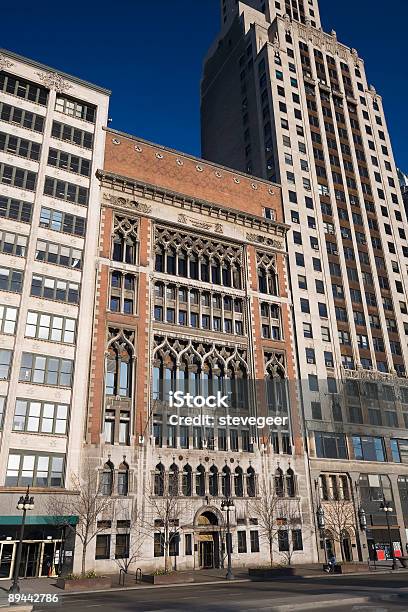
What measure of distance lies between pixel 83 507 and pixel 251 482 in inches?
668

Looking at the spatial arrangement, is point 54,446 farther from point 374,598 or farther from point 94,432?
point 374,598

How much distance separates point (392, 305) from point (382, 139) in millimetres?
30741

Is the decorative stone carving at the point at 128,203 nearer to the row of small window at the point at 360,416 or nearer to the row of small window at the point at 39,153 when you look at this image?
the row of small window at the point at 39,153

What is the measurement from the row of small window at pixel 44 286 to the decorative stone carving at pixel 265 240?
23.0 metres

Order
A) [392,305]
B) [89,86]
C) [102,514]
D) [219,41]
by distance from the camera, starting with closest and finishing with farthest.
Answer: [102,514], [89,86], [392,305], [219,41]

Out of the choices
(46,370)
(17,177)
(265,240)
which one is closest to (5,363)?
(46,370)

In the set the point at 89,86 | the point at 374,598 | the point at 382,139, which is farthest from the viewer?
the point at 382,139

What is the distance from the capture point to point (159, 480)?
45.8 meters

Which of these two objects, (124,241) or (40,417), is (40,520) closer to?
(40,417)

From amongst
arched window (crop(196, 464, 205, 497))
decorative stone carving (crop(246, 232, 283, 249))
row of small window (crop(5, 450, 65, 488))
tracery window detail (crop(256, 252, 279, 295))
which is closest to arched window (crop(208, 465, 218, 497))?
arched window (crop(196, 464, 205, 497))

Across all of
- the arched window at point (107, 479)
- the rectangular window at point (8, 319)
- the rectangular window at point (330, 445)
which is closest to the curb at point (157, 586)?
the arched window at point (107, 479)

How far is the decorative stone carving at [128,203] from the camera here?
180ft

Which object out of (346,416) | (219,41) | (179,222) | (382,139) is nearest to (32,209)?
(179,222)

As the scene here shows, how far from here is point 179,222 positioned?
5784 cm
